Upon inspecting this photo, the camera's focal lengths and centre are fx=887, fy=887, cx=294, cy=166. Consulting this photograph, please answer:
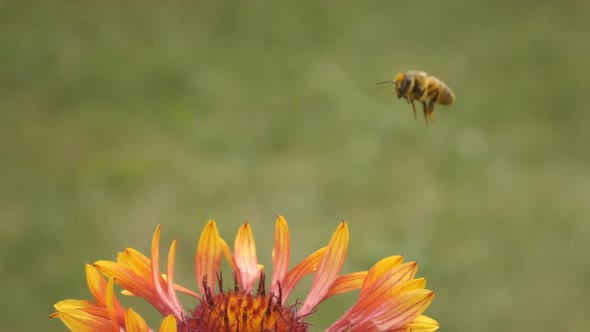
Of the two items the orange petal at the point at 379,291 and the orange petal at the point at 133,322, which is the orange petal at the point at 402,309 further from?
the orange petal at the point at 133,322

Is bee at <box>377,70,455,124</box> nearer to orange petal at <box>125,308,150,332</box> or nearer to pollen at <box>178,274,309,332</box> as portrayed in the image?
pollen at <box>178,274,309,332</box>

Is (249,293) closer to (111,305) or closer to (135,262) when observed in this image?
(135,262)

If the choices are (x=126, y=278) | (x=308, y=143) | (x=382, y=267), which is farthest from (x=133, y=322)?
(x=308, y=143)

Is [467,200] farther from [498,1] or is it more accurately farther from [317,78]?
[498,1]

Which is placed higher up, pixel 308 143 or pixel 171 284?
pixel 308 143

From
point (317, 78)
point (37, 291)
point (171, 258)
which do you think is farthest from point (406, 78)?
point (317, 78)

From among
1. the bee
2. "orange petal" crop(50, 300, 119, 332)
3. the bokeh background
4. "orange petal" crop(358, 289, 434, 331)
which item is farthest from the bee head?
the bokeh background
